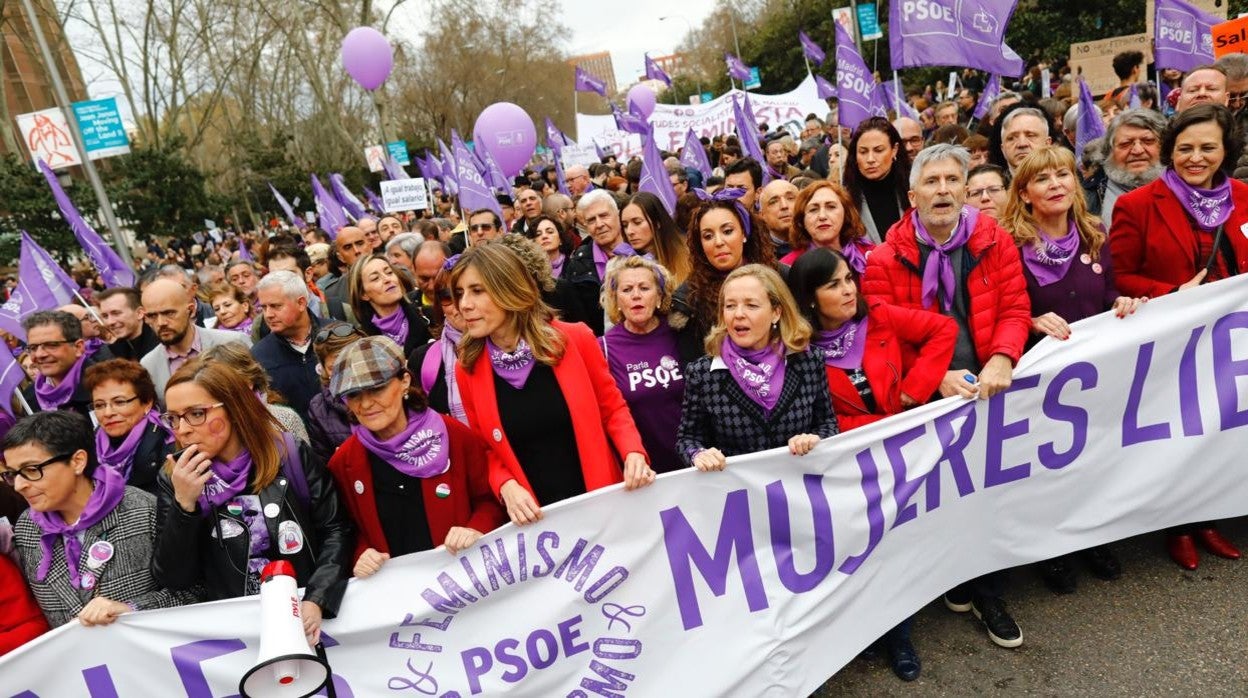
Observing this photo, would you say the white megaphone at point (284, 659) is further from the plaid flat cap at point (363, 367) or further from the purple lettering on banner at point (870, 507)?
the purple lettering on banner at point (870, 507)

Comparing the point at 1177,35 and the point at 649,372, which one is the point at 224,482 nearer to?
the point at 649,372

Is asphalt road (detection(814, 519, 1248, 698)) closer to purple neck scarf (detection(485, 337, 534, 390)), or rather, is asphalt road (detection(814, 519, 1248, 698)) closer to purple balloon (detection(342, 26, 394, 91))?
purple neck scarf (detection(485, 337, 534, 390))

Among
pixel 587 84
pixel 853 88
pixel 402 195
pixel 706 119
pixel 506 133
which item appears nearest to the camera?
pixel 853 88

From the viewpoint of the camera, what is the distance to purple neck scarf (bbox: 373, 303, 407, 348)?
4.37m

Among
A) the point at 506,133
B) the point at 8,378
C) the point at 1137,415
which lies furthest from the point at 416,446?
the point at 506,133

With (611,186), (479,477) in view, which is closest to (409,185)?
(611,186)

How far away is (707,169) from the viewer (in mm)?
8359

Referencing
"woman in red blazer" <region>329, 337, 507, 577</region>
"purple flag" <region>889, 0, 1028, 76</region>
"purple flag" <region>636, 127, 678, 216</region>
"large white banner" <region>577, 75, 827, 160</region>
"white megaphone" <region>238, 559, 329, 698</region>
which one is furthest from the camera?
"large white banner" <region>577, 75, 827, 160</region>

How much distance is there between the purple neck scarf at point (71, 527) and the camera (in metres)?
2.53

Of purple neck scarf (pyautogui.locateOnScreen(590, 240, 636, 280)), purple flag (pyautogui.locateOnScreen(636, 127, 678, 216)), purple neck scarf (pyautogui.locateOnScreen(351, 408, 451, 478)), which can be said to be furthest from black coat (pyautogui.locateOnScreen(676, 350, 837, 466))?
purple flag (pyautogui.locateOnScreen(636, 127, 678, 216))

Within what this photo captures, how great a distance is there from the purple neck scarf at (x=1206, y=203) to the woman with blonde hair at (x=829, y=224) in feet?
4.34

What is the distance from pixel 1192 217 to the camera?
3377 millimetres

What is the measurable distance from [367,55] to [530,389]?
12.8 meters

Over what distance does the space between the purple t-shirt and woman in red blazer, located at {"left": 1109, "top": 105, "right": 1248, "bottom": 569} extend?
6.89 feet
